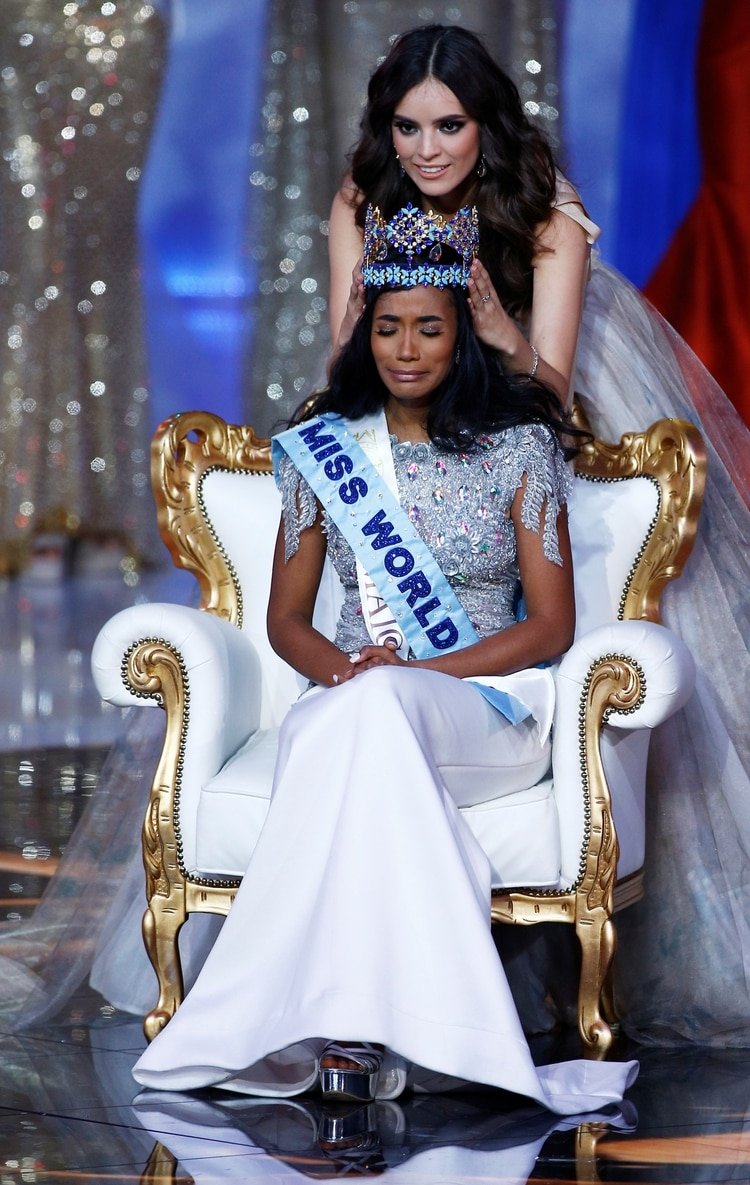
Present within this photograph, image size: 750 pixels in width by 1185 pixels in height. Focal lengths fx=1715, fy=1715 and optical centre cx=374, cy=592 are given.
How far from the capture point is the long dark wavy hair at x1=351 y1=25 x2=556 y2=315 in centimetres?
283

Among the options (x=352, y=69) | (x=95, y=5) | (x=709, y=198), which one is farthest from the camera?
(x=95, y=5)

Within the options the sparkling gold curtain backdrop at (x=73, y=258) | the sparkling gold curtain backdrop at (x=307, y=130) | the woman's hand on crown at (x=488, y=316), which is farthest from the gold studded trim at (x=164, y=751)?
the sparkling gold curtain backdrop at (x=73, y=258)

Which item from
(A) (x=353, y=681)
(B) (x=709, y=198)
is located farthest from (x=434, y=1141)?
(B) (x=709, y=198)

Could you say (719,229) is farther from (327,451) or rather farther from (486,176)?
(327,451)

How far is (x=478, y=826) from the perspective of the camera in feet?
7.81

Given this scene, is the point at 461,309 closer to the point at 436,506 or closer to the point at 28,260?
the point at 436,506

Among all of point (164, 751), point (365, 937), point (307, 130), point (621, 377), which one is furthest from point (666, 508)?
point (307, 130)

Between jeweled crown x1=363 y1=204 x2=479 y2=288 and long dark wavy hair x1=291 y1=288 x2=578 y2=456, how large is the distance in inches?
0.9

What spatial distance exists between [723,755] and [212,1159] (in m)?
1.15

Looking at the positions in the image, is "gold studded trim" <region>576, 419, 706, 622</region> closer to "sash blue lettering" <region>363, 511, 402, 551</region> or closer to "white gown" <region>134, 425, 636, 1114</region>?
"sash blue lettering" <region>363, 511, 402, 551</region>

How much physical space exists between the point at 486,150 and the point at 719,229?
331 centimetres

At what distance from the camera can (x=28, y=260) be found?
30.7ft

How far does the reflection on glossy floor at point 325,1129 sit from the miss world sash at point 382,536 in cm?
66

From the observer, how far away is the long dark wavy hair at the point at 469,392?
2.66 m
